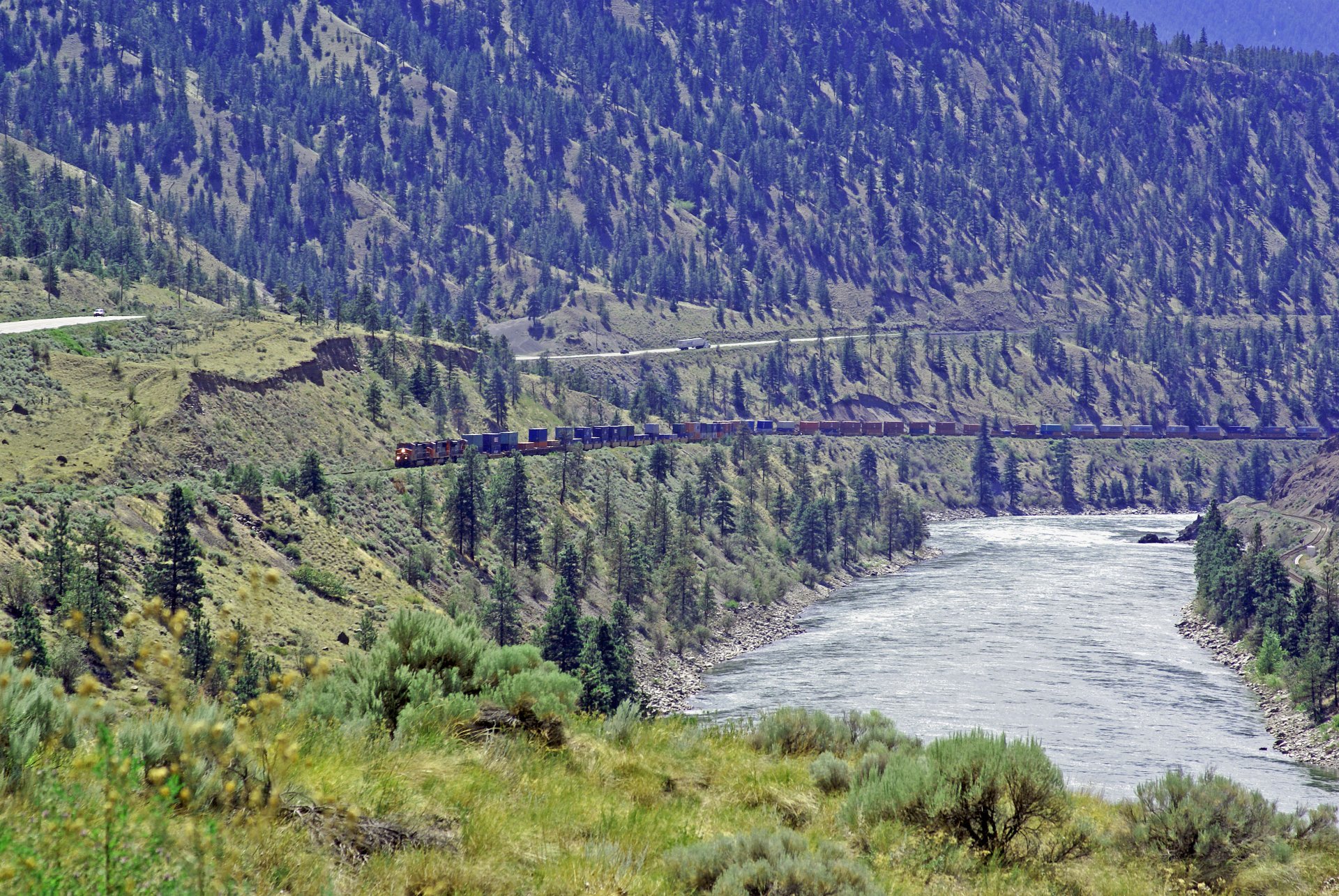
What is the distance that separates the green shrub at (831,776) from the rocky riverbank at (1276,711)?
54.0 metres

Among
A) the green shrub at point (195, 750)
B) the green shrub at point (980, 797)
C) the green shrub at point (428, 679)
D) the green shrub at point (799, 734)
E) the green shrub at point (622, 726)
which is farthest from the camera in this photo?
the green shrub at point (799, 734)

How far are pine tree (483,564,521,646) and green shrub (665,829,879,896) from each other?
6162cm

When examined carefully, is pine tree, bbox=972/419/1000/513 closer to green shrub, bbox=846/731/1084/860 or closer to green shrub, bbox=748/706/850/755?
green shrub, bbox=748/706/850/755

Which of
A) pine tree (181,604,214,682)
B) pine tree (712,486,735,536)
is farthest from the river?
pine tree (181,604,214,682)

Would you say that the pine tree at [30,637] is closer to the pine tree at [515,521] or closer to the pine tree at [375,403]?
the pine tree at [515,521]

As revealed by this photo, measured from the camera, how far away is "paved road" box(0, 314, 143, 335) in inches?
3578

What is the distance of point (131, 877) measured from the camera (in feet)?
23.2

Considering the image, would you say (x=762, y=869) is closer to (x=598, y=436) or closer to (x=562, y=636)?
(x=562, y=636)

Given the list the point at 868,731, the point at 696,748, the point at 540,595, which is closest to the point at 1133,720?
the point at 540,595

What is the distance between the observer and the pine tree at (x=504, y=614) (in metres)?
72.8

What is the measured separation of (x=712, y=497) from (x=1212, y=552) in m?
51.3

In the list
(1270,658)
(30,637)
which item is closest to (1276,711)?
(1270,658)

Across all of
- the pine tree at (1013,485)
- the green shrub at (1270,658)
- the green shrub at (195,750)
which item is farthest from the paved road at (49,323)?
the pine tree at (1013,485)

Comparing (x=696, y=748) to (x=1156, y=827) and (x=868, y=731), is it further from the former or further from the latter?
(x=1156, y=827)
